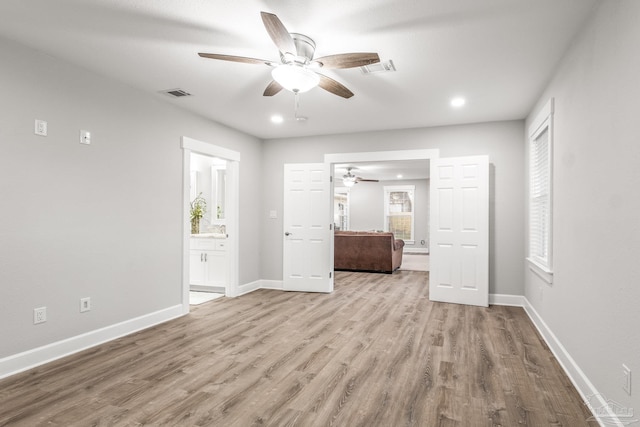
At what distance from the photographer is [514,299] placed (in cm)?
512

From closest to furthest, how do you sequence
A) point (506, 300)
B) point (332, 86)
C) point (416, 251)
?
point (332, 86)
point (506, 300)
point (416, 251)

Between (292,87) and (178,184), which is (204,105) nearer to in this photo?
(178,184)

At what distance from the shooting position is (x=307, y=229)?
→ 19.9 ft

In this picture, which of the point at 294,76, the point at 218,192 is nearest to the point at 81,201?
the point at 294,76

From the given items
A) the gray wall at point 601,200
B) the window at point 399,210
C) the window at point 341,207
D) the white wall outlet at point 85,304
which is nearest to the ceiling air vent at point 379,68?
the gray wall at point 601,200

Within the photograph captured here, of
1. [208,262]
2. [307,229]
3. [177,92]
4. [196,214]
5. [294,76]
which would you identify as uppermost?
[177,92]

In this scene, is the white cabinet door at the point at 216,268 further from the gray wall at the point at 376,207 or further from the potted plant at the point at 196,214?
the gray wall at the point at 376,207

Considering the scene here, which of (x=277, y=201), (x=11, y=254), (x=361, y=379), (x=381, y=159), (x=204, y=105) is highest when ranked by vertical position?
(x=204, y=105)

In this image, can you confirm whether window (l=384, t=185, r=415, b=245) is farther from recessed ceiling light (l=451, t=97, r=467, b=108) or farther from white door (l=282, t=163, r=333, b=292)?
recessed ceiling light (l=451, t=97, r=467, b=108)

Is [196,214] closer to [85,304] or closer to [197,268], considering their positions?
[197,268]

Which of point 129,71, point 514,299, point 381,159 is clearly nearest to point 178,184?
point 129,71

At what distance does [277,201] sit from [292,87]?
12.0 feet

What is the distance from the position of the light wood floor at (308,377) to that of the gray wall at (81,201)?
1.47 ft

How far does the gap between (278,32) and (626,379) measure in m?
2.64
